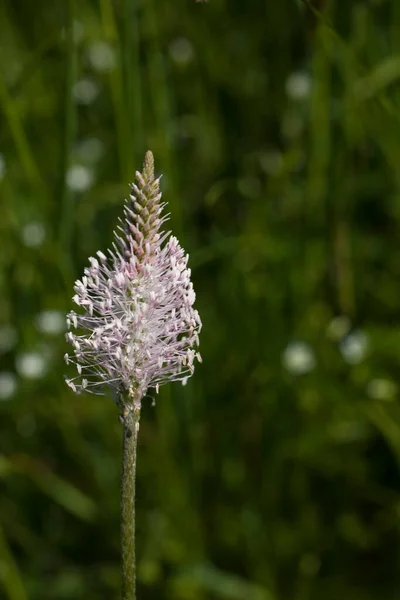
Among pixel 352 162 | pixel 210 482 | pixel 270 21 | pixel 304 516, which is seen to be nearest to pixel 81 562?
pixel 210 482

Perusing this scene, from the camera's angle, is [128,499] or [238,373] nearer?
[128,499]

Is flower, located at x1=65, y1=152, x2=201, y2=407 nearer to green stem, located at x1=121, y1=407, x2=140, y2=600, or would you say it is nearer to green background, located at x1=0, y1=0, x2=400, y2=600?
green stem, located at x1=121, y1=407, x2=140, y2=600

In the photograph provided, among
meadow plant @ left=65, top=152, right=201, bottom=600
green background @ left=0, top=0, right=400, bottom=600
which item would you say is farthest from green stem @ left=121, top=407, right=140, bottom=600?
green background @ left=0, top=0, right=400, bottom=600

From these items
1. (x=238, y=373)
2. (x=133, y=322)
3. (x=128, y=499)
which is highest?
(x=238, y=373)

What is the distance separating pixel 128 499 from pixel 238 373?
2.01 meters

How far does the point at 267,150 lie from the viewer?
13.0 feet

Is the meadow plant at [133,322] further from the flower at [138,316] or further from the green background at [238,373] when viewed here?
the green background at [238,373]

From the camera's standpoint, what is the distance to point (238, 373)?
309 cm

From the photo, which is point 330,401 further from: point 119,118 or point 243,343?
point 119,118

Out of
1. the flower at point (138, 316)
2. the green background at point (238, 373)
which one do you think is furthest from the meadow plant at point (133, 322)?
the green background at point (238, 373)

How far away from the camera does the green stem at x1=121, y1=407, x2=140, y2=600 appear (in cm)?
108

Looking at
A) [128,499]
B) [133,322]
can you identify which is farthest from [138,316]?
[128,499]

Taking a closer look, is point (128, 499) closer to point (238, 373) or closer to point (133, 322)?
point (133, 322)

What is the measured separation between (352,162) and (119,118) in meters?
1.21
